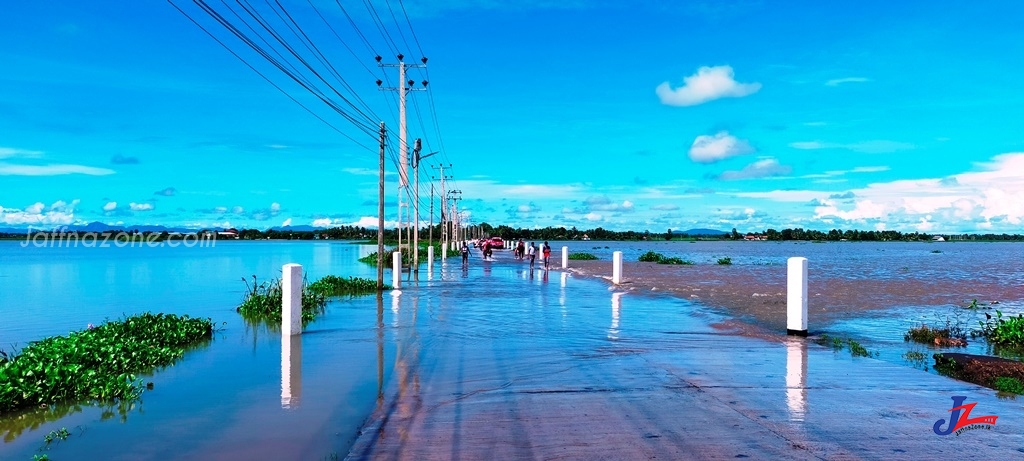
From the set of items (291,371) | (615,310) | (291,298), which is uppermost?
(291,298)

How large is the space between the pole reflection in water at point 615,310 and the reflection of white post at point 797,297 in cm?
315

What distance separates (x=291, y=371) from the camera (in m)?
9.67

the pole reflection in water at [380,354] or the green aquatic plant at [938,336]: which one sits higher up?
the green aquatic plant at [938,336]

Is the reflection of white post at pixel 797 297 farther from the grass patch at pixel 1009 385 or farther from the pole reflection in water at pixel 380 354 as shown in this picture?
the pole reflection in water at pixel 380 354

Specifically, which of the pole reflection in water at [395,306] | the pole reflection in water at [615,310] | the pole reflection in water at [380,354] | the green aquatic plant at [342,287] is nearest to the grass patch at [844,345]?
the pole reflection in water at [615,310]

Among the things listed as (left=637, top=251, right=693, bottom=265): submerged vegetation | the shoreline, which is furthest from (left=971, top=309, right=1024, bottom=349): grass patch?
(left=637, top=251, right=693, bottom=265): submerged vegetation

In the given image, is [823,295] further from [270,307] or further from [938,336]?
[270,307]

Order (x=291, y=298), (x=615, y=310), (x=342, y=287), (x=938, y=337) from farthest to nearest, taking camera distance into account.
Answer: (x=342, y=287)
(x=615, y=310)
(x=291, y=298)
(x=938, y=337)

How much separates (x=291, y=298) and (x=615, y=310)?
7984mm

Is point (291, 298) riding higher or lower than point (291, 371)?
higher

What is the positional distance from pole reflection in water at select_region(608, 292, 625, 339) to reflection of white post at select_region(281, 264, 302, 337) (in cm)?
575

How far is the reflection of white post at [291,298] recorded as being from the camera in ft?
41.1

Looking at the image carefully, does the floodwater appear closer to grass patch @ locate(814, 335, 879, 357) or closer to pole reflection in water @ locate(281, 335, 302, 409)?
pole reflection in water @ locate(281, 335, 302, 409)

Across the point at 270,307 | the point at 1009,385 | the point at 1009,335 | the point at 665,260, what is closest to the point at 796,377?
the point at 1009,385
